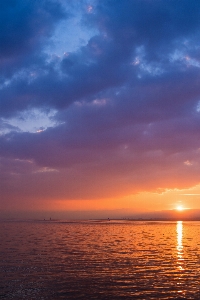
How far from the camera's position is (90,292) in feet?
72.1

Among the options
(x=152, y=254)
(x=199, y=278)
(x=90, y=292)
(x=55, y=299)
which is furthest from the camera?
(x=152, y=254)

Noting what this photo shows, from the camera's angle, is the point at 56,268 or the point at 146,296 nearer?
the point at 146,296

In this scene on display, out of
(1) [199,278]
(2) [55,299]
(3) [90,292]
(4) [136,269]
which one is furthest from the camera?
(4) [136,269]

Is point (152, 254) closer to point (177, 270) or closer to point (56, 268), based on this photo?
point (177, 270)

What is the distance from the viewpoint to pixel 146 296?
21.0m

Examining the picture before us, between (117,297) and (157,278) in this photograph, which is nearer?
(117,297)

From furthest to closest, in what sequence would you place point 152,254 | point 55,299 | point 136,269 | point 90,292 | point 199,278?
1. point 152,254
2. point 136,269
3. point 199,278
4. point 90,292
5. point 55,299

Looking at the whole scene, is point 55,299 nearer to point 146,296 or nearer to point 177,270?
point 146,296

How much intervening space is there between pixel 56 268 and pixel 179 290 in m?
13.3

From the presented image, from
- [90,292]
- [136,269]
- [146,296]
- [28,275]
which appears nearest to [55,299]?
[90,292]

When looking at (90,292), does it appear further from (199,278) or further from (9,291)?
(199,278)

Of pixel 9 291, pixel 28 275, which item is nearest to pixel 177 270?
pixel 28 275

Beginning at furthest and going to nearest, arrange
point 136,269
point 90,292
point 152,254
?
point 152,254 < point 136,269 < point 90,292

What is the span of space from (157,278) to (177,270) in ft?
16.0
